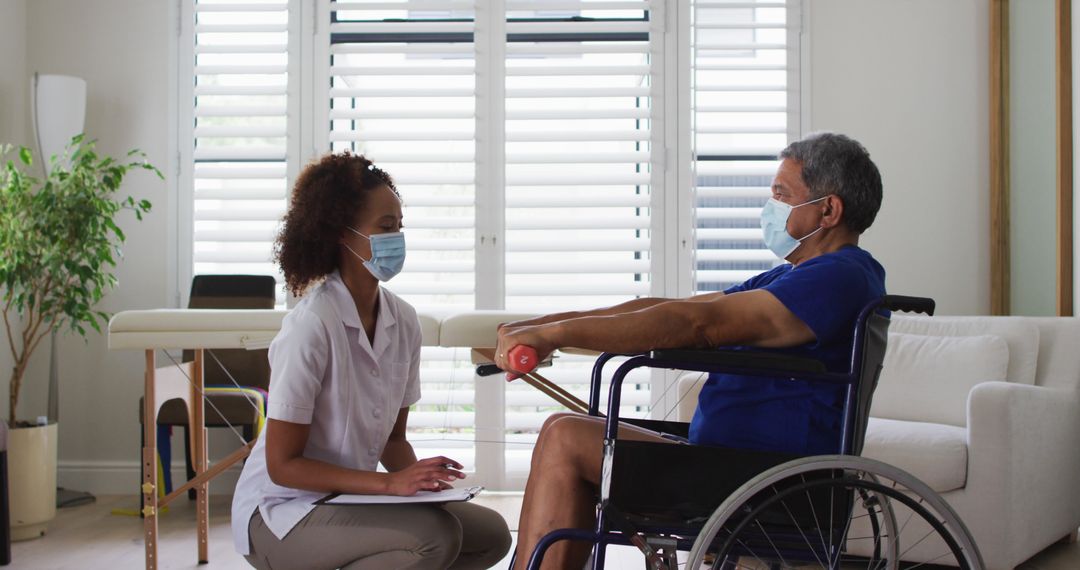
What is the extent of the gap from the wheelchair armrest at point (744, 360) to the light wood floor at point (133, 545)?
65.6 inches

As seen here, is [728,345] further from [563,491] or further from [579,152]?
[579,152]

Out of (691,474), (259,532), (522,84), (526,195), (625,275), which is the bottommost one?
(259,532)

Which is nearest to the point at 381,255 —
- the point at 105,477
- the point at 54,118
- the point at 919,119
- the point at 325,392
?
the point at 325,392

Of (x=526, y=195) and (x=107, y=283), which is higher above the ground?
(x=526, y=195)

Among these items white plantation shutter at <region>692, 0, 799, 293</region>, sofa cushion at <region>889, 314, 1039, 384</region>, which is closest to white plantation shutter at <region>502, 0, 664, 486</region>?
white plantation shutter at <region>692, 0, 799, 293</region>

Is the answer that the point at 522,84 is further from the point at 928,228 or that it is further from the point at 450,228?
the point at 928,228

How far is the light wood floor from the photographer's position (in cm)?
284

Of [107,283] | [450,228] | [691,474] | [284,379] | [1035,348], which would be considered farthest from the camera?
[450,228]

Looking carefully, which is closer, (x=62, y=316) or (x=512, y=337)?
(x=512, y=337)

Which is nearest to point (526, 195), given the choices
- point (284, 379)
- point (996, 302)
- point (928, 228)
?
point (928, 228)

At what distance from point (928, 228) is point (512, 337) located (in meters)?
2.98

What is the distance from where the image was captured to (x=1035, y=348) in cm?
310

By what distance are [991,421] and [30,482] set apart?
3.17 metres

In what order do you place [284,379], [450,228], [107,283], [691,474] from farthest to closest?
[450,228]
[107,283]
[284,379]
[691,474]
